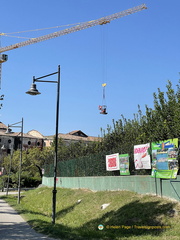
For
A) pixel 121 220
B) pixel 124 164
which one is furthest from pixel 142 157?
pixel 121 220

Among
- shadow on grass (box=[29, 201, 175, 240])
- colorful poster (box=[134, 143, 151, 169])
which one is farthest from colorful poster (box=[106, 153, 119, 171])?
shadow on grass (box=[29, 201, 175, 240])

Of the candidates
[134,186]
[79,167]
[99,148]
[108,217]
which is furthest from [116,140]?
[108,217]

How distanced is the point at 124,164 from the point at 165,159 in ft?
14.8

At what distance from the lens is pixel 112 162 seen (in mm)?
19188

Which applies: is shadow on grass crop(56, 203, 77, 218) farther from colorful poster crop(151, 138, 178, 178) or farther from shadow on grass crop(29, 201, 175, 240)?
colorful poster crop(151, 138, 178, 178)

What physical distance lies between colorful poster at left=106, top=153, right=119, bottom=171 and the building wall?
672mm

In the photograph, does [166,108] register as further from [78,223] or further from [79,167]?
[79,167]

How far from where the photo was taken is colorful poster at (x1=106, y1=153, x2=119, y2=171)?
60.5 feet

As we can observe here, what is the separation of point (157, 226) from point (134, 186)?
5.23 meters

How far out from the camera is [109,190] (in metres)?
18.6

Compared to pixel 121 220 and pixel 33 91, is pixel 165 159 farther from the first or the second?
pixel 33 91

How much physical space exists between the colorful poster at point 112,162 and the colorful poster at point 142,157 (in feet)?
9.14

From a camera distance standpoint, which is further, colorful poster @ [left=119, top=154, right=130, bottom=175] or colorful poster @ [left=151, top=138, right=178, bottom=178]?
colorful poster @ [left=119, top=154, right=130, bottom=175]

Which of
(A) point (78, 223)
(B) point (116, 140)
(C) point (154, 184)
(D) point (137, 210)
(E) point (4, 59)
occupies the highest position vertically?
(E) point (4, 59)
